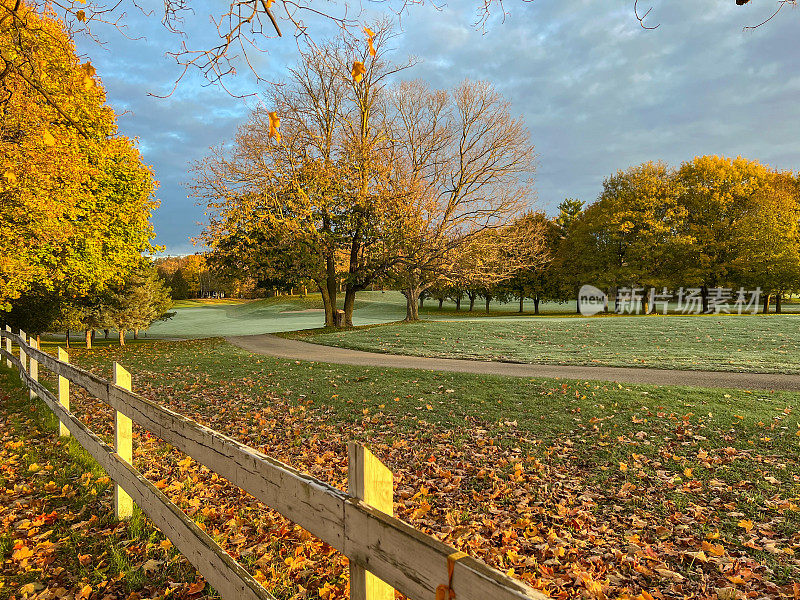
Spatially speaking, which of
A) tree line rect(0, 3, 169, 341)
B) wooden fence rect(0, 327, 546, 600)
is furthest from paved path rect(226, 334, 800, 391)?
wooden fence rect(0, 327, 546, 600)

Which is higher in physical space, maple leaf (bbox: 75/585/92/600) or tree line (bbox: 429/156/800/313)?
tree line (bbox: 429/156/800/313)

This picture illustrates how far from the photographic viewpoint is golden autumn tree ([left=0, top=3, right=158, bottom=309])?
39.8 feet

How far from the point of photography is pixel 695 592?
3.83 meters

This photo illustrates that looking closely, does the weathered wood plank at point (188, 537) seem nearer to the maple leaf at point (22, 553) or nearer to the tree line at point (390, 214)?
the maple leaf at point (22, 553)

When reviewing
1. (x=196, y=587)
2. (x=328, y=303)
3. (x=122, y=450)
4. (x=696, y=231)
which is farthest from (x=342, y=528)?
(x=696, y=231)

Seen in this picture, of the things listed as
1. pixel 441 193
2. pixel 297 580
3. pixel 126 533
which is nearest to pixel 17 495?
pixel 126 533

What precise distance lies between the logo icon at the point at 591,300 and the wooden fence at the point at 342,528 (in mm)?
44370

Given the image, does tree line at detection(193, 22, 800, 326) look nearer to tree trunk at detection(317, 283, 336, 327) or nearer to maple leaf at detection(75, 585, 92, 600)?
tree trunk at detection(317, 283, 336, 327)

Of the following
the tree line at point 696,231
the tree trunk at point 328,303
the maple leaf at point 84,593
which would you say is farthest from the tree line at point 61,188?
the tree line at point 696,231

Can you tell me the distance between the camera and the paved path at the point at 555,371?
11156 millimetres

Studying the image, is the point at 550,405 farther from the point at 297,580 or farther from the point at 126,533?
the point at 126,533

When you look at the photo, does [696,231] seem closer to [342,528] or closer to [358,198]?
[358,198]

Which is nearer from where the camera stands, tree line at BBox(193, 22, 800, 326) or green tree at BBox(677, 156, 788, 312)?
tree line at BBox(193, 22, 800, 326)

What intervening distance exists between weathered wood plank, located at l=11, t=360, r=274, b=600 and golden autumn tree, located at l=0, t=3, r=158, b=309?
7557 mm
